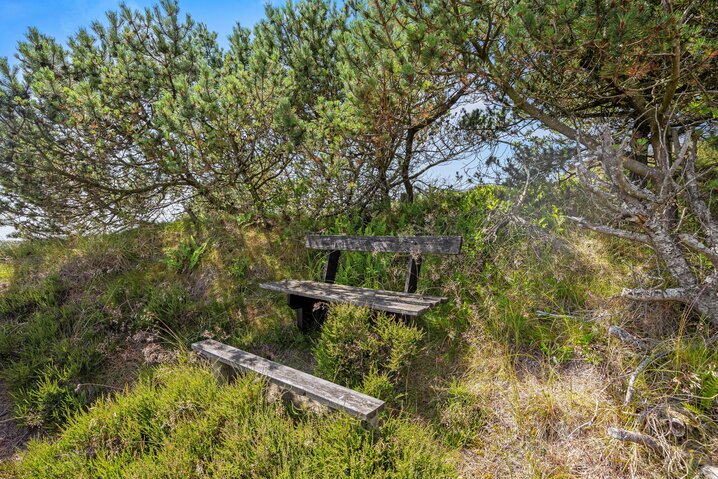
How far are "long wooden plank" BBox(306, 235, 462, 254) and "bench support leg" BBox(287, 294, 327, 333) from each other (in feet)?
2.34

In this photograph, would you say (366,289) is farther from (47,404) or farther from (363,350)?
(47,404)

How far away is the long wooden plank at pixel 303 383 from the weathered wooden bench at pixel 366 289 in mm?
803

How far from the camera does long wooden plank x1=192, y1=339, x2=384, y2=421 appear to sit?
6.97 feet

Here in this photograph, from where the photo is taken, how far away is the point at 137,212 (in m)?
5.41

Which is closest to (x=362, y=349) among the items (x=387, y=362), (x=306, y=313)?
(x=387, y=362)

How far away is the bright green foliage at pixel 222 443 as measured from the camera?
194cm

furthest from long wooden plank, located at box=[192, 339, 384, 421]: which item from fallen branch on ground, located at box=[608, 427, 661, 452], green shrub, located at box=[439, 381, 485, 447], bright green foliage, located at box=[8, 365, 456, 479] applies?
fallen branch on ground, located at box=[608, 427, 661, 452]

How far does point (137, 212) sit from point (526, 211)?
5670 mm

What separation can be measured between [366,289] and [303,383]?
148 centimetres

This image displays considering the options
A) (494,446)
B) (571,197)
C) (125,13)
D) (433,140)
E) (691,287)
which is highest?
(125,13)

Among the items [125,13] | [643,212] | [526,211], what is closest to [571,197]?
[526,211]

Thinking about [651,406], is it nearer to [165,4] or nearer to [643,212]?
[643,212]

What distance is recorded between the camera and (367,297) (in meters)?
3.38

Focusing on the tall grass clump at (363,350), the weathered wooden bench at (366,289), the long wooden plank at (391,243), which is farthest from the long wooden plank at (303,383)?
the long wooden plank at (391,243)
